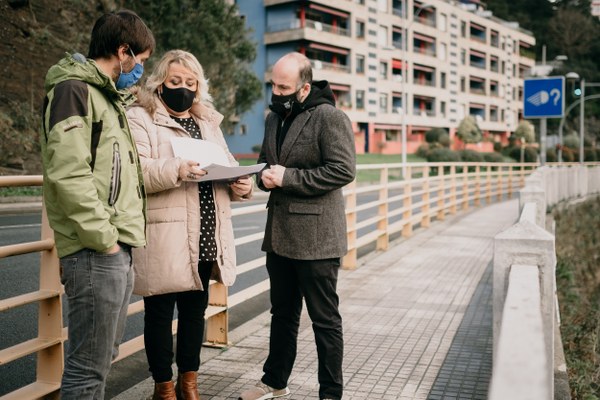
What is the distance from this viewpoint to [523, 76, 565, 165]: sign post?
13.1m

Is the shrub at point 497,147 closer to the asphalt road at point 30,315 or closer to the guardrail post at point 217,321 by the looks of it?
the asphalt road at point 30,315

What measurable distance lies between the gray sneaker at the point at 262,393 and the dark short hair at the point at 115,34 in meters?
2.16

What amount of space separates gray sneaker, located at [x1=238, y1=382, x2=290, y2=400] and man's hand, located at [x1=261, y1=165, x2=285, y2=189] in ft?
4.19

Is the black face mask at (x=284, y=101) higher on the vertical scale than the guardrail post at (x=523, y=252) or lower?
higher

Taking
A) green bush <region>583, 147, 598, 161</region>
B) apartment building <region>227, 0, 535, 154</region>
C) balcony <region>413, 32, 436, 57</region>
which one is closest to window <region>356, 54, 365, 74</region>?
apartment building <region>227, 0, 535, 154</region>

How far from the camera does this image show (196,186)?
354 centimetres

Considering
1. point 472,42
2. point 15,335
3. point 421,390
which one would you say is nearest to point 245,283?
point 15,335

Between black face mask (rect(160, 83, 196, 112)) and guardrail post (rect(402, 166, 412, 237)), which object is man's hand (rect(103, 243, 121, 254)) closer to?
black face mask (rect(160, 83, 196, 112))

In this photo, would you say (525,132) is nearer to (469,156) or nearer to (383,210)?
(469,156)

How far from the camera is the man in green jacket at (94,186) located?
2400 millimetres

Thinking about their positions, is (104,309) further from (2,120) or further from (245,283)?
(2,120)

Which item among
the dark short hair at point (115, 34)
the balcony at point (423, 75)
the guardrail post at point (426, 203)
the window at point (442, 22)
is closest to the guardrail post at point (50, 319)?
the dark short hair at point (115, 34)

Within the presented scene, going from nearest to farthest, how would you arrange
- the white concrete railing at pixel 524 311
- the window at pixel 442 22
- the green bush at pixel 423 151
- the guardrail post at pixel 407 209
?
the white concrete railing at pixel 524 311
the guardrail post at pixel 407 209
the green bush at pixel 423 151
the window at pixel 442 22

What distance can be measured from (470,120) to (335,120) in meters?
56.6
